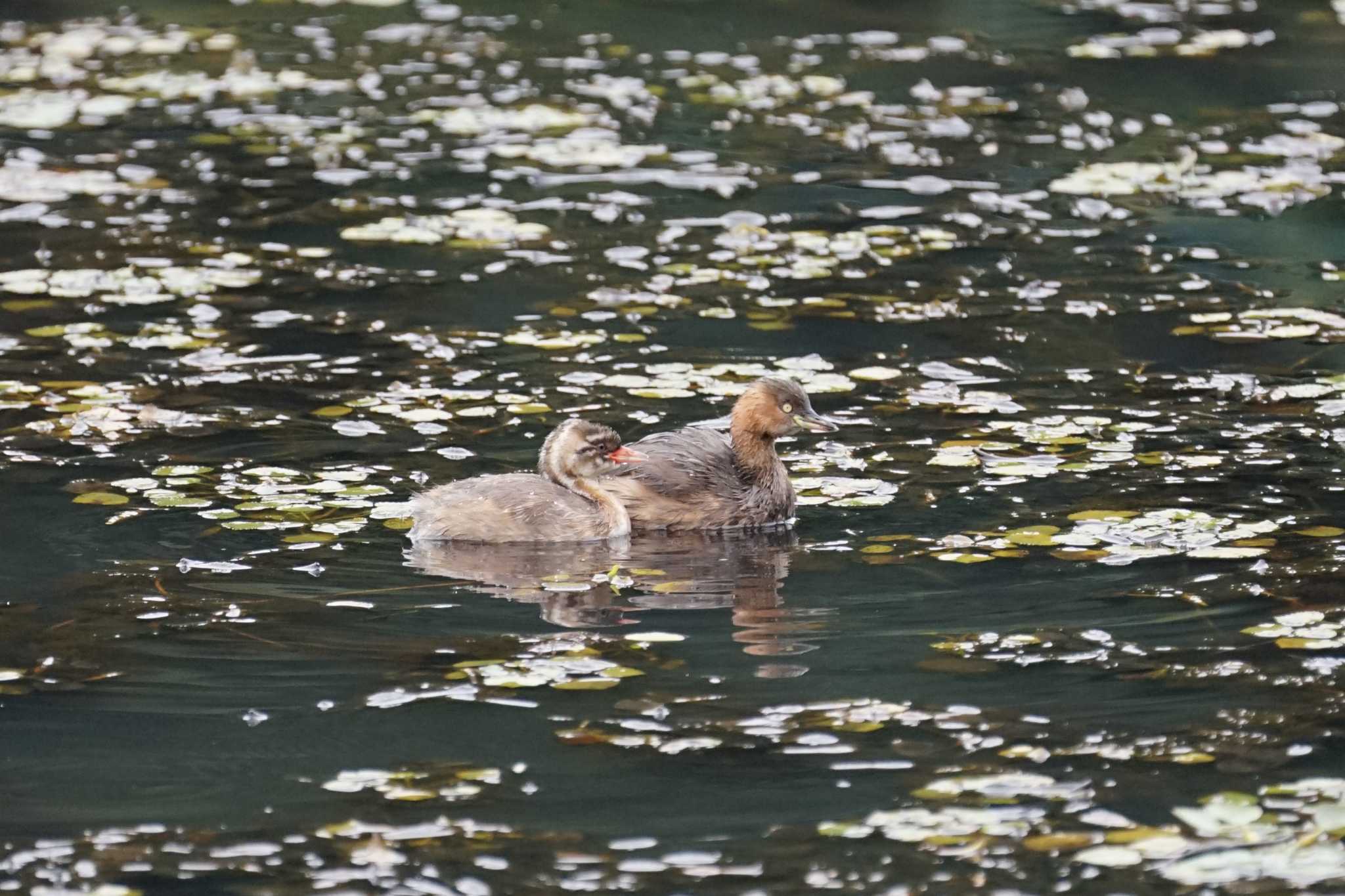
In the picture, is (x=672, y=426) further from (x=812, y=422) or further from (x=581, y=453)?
(x=581, y=453)

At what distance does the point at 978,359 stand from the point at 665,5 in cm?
Answer: 1027

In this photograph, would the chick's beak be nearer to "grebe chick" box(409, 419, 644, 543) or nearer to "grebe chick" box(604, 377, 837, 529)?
"grebe chick" box(604, 377, 837, 529)

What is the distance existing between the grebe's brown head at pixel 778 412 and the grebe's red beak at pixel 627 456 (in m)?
0.47

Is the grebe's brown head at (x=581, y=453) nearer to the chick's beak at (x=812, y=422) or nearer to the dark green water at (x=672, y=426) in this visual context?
the dark green water at (x=672, y=426)

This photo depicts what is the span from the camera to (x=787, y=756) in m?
5.87

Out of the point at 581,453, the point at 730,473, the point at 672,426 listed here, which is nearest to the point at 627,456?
the point at 581,453

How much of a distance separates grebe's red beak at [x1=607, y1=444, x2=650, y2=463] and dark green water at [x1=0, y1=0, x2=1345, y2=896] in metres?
0.37

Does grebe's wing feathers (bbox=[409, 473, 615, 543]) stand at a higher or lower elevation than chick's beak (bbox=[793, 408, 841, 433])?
lower

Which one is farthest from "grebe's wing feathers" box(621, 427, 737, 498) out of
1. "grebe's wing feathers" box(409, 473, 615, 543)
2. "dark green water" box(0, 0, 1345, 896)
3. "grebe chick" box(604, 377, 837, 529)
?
"grebe's wing feathers" box(409, 473, 615, 543)

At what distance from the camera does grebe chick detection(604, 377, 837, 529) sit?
28.3 ft

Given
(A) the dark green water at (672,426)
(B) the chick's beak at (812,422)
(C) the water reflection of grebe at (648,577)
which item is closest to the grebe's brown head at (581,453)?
(C) the water reflection of grebe at (648,577)

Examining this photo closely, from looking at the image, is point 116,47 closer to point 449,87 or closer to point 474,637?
point 449,87

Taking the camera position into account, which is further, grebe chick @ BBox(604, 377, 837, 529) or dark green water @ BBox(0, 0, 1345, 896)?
grebe chick @ BBox(604, 377, 837, 529)

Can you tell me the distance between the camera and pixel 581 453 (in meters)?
8.44
